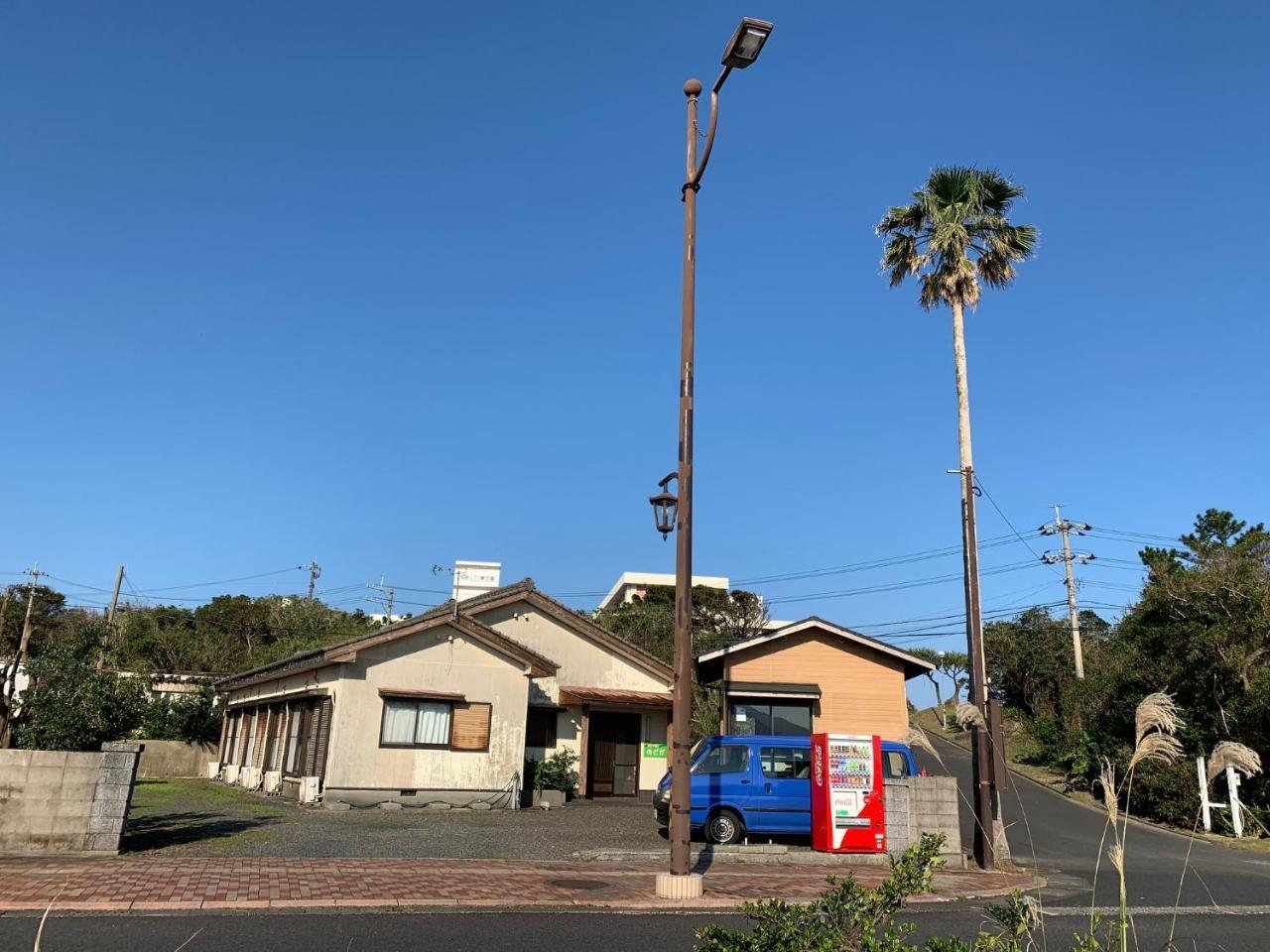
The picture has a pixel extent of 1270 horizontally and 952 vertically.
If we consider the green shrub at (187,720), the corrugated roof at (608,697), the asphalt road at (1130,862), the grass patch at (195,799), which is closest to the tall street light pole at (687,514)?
the asphalt road at (1130,862)

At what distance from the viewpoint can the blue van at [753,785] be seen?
52.5ft

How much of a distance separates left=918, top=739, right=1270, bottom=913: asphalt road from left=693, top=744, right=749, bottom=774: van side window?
4.54 metres

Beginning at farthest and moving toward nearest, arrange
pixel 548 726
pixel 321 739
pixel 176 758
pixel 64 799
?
pixel 176 758 < pixel 548 726 < pixel 321 739 < pixel 64 799

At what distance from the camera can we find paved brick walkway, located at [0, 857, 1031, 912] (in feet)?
29.9

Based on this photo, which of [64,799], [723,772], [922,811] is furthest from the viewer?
[723,772]

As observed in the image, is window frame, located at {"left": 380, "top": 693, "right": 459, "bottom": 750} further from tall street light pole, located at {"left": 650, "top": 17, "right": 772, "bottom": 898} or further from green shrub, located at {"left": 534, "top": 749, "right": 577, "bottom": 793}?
tall street light pole, located at {"left": 650, "top": 17, "right": 772, "bottom": 898}

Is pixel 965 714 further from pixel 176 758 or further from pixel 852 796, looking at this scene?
pixel 176 758

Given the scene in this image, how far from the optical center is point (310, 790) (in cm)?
2081

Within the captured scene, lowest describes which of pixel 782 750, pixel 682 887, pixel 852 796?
pixel 682 887

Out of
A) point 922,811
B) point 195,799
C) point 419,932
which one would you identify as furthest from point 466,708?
point 419,932

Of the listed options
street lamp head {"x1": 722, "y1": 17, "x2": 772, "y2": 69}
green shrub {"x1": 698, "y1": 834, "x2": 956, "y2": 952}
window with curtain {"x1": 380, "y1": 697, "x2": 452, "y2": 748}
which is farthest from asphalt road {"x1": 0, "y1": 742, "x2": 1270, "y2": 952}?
window with curtain {"x1": 380, "y1": 697, "x2": 452, "y2": 748}

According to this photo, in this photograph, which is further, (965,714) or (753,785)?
(753,785)

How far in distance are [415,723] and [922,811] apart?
40.5 feet

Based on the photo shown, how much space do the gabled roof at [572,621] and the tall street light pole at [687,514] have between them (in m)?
15.2
